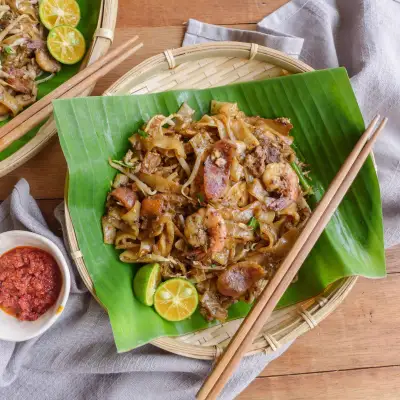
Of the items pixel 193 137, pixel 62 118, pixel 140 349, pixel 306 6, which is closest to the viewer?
pixel 62 118

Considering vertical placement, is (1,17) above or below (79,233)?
above

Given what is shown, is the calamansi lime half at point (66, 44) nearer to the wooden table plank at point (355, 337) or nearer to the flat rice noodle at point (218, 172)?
the flat rice noodle at point (218, 172)

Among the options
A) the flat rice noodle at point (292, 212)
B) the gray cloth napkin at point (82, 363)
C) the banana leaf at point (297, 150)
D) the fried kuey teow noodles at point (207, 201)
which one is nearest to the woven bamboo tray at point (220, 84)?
the banana leaf at point (297, 150)

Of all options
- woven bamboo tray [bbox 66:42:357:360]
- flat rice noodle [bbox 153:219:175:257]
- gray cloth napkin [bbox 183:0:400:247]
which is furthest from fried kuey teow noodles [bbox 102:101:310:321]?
gray cloth napkin [bbox 183:0:400:247]

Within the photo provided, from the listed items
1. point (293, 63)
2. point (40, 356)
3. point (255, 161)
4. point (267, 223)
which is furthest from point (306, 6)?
point (40, 356)

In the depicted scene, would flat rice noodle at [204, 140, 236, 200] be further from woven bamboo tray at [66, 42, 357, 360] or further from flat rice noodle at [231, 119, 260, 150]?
woven bamboo tray at [66, 42, 357, 360]

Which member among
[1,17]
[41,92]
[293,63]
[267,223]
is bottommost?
[267,223]

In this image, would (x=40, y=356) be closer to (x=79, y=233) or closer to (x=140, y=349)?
(x=140, y=349)
